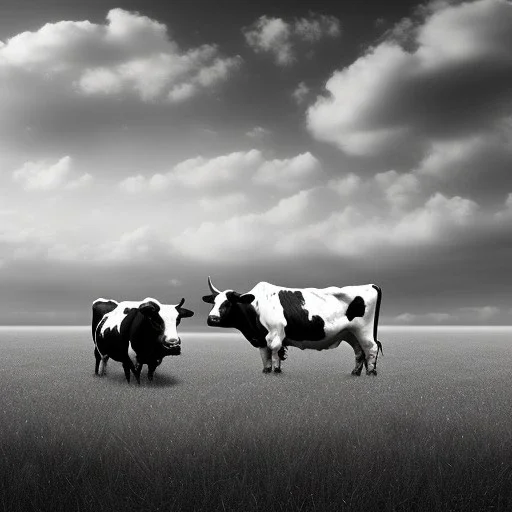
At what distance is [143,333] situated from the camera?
488 inches

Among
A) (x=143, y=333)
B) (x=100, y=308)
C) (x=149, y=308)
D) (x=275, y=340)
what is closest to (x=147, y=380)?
(x=143, y=333)

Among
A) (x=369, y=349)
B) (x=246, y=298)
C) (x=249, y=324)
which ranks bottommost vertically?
(x=369, y=349)

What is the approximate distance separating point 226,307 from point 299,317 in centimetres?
209

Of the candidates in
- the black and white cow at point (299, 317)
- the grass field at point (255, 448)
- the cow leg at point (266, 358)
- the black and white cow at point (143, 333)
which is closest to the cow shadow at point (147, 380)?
the black and white cow at point (143, 333)

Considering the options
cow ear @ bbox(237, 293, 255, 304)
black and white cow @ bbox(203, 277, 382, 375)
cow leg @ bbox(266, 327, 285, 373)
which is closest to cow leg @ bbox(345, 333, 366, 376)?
black and white cow @ bbox(203, 277, 382, 375)

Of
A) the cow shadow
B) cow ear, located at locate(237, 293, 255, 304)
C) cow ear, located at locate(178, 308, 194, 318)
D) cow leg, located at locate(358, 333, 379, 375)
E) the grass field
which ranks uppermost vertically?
cow ear, located at locate(237, 293, 255, 304)

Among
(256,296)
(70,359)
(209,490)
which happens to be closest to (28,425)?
(209,490)

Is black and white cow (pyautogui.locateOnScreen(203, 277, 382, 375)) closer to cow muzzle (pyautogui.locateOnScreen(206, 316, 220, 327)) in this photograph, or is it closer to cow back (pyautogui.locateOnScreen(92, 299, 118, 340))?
cow muzzle (pyautogui.locateOnScreen(206, 316, 220, 327))

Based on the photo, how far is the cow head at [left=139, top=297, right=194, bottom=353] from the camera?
1198cm

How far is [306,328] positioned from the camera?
14.7m

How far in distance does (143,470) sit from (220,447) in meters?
1.04

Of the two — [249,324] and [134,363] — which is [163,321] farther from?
[249,324]

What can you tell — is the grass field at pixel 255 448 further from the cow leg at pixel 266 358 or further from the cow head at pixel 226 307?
the cow leg at pixel 266 358

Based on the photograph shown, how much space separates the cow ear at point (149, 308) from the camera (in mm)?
11992
